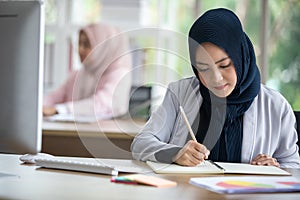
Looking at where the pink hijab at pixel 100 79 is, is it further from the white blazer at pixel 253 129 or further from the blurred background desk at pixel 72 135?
the white blazer at pixel 253 129

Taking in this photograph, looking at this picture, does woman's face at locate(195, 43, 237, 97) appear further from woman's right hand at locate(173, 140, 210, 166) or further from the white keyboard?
the white keyboard

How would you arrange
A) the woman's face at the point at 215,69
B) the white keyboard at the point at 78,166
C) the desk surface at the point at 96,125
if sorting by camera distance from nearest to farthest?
the white keyboard at the point at 78,166
the woman's face at the point at 215,69
the desk surface at the point at 96,125

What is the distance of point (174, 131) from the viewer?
82.8 inches

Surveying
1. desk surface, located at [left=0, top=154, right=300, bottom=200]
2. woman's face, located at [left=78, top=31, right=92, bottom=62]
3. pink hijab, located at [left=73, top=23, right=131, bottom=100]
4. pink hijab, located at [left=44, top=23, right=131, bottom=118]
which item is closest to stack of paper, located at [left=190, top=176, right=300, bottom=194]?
desk surface, located at [left=0, top=154, right=300, bottom=200]

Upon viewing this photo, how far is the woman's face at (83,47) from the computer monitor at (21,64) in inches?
106

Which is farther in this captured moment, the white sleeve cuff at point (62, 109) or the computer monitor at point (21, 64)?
the white sleeve cuff at point (62, 109)

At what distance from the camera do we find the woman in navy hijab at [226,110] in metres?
2.03

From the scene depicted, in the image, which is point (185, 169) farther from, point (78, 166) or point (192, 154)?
point (78, 166)

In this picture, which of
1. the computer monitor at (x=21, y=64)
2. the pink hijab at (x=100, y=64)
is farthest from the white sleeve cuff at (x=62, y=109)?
the computer monitor at (x=21, y=64)

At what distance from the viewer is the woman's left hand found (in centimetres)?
191

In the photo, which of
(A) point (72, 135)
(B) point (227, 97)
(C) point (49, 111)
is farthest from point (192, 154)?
(C) point (49, 111)

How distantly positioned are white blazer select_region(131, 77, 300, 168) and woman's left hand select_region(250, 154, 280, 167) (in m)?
0.08

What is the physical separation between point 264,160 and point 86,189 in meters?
0.66

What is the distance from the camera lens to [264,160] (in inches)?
75.5
